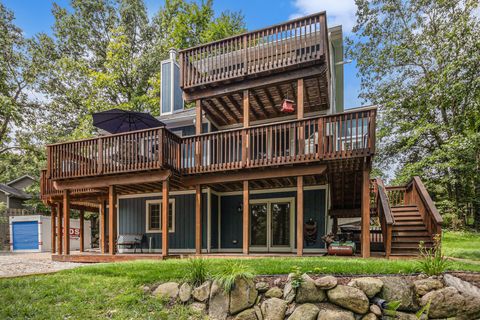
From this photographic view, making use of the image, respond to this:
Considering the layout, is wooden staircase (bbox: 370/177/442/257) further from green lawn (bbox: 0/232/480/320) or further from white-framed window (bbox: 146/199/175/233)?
white-framed window (bbox: 146/199/175/233)

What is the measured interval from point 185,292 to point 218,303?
64 cm

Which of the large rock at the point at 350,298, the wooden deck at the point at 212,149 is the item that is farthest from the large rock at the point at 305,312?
the wooden deck at the point at 212,149

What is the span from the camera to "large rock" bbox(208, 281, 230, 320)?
17.6 ft

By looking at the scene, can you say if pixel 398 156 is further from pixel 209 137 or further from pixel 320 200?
pixel 209 137

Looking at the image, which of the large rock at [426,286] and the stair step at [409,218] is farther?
the stair step at [409,218]

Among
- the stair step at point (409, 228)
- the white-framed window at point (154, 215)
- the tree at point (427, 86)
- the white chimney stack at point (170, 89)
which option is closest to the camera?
the stair step at point (409, 228)

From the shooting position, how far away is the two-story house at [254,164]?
8297mm

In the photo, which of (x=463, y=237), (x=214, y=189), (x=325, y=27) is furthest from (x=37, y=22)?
(x=463, y=237)

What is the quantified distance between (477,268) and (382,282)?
186 cm

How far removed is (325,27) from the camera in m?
8.45

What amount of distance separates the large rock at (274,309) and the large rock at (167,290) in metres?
1.60

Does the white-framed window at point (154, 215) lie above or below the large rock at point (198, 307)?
above

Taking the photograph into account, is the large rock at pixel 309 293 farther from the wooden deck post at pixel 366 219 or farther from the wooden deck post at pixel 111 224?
the wooden deck post at pixel 111 224

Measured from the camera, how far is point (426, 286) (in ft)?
16.8
